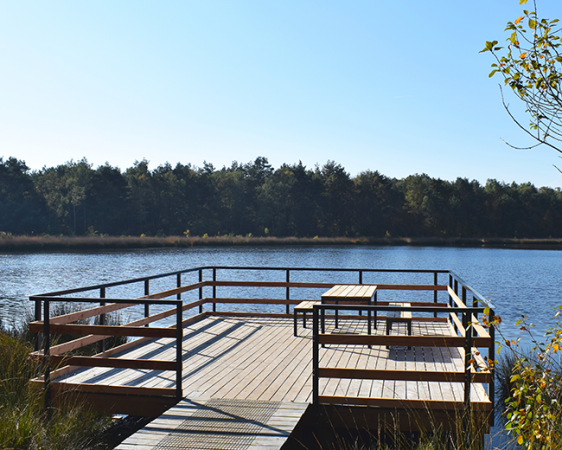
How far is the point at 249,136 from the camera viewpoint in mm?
44344

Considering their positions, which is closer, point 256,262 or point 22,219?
point 256,262

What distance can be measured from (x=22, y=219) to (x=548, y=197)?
73.2 metres

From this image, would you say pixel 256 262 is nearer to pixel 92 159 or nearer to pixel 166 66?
pixel 166 66

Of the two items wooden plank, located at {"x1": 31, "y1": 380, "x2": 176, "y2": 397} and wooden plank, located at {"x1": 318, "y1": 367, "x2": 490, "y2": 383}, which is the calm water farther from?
wooden plank, located at {"x1": 318, "y1": 367, "x2": 490, "y2": 383}

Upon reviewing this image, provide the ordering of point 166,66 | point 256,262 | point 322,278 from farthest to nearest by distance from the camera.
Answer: point 256,262 → point 322,278 → point 166,66

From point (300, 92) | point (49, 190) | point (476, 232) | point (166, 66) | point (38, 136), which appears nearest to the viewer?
point (166, 66)

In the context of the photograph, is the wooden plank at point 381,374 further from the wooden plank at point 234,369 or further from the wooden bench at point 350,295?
the wooden bench at point 350,295

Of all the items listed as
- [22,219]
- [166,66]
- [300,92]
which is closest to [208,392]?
[166,66]

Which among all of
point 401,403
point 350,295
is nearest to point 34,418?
point 401,403

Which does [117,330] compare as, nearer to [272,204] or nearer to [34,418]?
[34,418]

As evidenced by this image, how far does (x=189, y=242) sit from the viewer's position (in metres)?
52.0

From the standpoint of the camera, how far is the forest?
66.8 metres

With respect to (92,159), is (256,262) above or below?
below

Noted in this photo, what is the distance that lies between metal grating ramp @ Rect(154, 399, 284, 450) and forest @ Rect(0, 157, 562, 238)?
62763 millimetres
